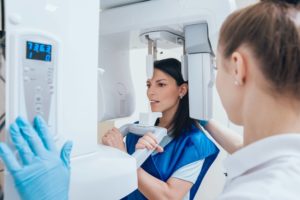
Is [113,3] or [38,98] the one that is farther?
[113,3]

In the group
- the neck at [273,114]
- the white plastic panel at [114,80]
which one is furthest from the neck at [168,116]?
the neck at [273,114]

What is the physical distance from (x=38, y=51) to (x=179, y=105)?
3.61 feet

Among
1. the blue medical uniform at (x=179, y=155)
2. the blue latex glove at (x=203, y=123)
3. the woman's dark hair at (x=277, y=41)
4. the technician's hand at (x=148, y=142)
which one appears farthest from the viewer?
the blue latex glove at (x=203, y=123)

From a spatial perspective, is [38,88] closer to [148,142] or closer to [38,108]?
[38,108]

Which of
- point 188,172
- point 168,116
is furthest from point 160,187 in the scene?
point 168,116

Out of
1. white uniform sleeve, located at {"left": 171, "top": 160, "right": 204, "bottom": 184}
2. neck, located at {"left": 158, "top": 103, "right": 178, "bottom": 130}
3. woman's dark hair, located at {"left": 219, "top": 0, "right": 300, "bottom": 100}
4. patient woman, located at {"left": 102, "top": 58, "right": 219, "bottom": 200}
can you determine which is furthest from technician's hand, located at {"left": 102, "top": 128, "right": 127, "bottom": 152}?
woman's dark hair, located at {"left": 219, "top": 0, "right": 300, "bottom": 100}

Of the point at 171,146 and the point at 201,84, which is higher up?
the point at 201,84

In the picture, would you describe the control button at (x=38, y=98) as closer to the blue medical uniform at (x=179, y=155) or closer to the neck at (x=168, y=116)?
the blue medical uniform at (x=179, y=155)

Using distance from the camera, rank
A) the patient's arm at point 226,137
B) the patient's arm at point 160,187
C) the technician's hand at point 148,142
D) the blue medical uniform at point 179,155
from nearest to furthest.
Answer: the technician's hand at point 148,142, the patient's arm at point 160,187, the blue medical uniform at point 179,155, the patient's arm at point 226,137

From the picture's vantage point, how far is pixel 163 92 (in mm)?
1617

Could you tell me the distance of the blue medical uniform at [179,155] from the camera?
1.41 m

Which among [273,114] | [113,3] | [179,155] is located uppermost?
[113,3]

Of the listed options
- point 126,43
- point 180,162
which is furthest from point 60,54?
point 180,162

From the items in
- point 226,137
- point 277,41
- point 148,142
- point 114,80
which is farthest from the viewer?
point 226,137
